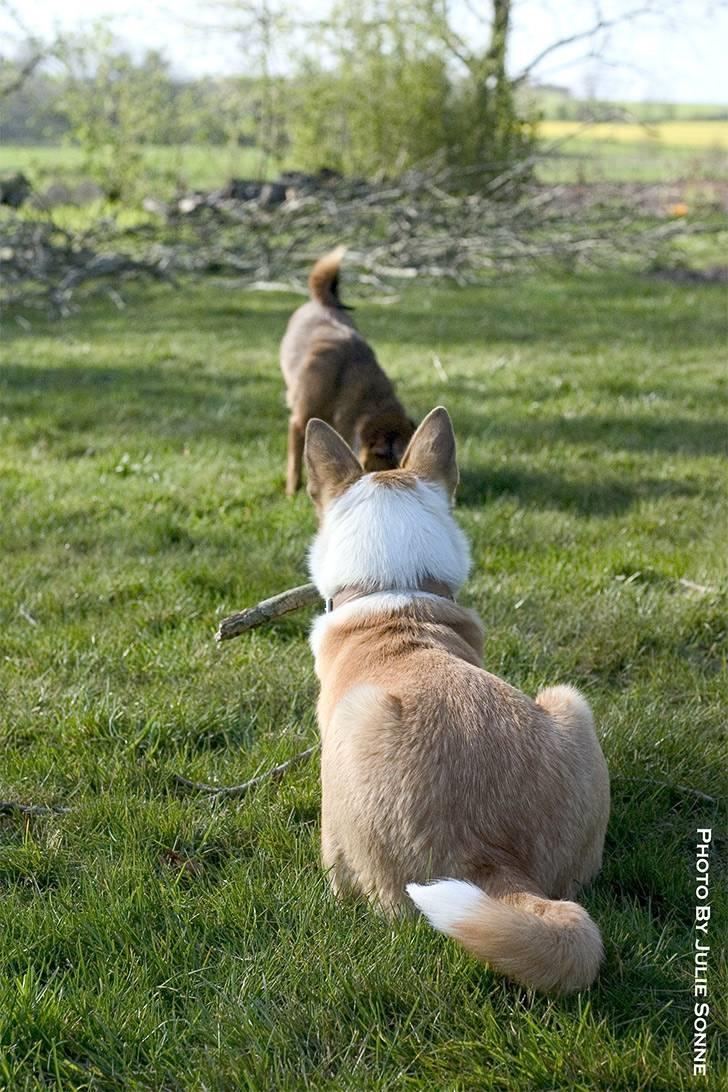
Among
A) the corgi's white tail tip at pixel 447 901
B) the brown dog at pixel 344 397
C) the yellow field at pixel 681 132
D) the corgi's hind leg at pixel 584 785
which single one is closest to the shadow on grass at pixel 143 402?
the brown dog at pixel 344 397

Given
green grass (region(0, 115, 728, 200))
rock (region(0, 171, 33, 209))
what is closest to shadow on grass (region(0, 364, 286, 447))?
rock (region(0, 171, 33, 209))

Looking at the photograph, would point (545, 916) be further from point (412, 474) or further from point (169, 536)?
point (169, 536)

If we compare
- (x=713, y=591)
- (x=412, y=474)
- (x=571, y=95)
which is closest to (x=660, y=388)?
(x=713, y=591)

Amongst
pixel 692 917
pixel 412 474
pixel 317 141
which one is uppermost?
pixel 317 141

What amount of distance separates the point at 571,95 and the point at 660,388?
1492 centimetres

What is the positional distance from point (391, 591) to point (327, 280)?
5127 mm

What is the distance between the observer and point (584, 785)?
105 inches

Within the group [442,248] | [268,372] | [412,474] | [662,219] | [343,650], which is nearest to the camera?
[343,650]

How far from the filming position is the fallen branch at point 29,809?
3217mm

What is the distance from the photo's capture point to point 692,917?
277cm

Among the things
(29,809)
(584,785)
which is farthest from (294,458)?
(584,785)

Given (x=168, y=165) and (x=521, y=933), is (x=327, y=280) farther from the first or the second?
(x=168, y=165)

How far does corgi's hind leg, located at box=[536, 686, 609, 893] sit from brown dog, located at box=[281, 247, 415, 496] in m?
3.43

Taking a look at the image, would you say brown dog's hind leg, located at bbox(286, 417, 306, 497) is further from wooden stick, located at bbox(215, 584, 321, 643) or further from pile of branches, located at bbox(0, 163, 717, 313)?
pile of branches, located at bbox(0, 163, 717, 313)
